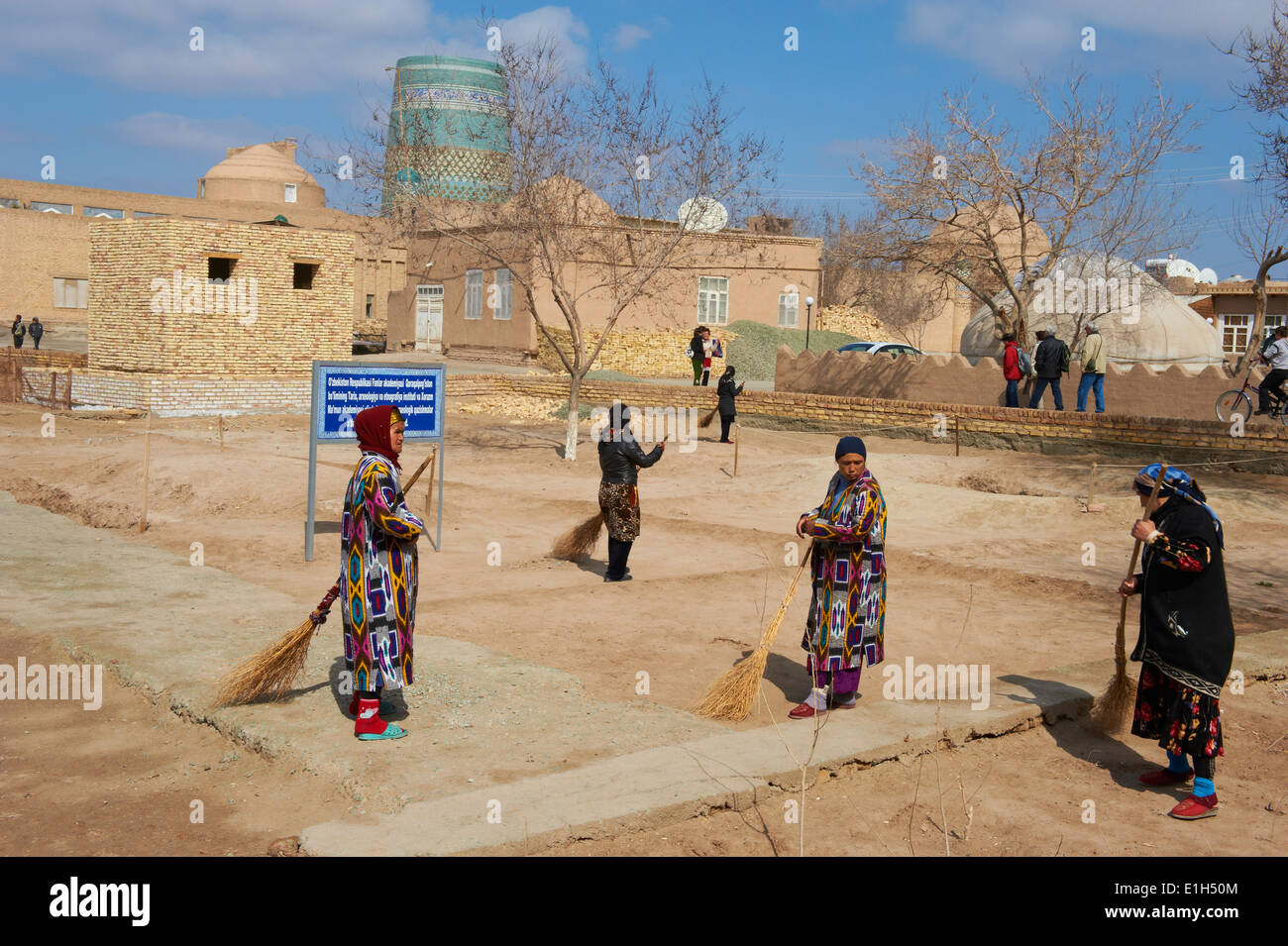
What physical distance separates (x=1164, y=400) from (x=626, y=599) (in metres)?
13.8

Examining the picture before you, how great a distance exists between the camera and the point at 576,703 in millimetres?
6152

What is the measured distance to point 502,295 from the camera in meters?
34.4

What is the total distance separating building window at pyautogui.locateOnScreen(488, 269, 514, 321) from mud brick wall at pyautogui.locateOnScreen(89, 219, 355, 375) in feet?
30.7

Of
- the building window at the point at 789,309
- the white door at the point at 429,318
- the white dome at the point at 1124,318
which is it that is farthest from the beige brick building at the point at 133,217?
the white dome at the point at 1124,318

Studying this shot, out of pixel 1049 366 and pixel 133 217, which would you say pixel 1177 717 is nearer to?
pixel 1049 366

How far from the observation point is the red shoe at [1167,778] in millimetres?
5410

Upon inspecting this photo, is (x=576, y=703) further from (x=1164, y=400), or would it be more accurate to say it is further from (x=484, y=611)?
(x=1164, y=400)

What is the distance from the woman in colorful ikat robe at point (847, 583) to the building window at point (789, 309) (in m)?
32.0

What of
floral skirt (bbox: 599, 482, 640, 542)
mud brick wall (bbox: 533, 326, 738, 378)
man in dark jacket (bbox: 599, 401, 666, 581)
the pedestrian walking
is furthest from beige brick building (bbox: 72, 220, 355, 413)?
floral skirt (bbox: 599, 482, 640, 542)

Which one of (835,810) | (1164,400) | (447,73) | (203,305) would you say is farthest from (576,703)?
(447,73)

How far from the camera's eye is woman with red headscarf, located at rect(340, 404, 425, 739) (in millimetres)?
5406

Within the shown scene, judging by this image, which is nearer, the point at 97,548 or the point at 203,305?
the point at 97,548

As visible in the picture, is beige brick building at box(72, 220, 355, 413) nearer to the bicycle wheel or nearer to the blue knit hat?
the bicycle wheel

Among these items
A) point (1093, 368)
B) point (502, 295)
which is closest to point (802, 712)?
point (1093, 368)
